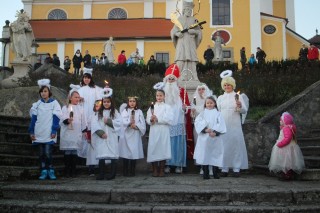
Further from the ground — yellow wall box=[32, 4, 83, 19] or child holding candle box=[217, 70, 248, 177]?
yellow wall box=[32, 4, 83, 19]

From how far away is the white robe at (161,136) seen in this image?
7613 millimetres

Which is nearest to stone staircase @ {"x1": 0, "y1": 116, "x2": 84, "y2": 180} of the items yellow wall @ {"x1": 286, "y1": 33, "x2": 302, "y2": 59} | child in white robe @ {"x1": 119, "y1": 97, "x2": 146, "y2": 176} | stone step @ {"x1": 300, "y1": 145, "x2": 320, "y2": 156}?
child in white robe @ {"x1": 119, "y1": 97, "x2": 146, "y2": 176}

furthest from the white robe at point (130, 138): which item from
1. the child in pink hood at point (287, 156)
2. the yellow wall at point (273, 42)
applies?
the yellow wall at point (273, 42)

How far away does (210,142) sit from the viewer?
7.21 meters

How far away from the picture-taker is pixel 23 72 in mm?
18312

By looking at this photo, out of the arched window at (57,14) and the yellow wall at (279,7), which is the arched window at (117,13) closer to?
the arched window at (57,14)

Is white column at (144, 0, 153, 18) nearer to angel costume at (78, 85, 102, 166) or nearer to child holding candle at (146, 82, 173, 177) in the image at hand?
angel costume at (78, 85, 102, 166)

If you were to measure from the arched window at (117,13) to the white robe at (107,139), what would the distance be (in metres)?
37.8

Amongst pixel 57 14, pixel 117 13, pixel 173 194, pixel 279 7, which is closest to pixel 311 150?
pixel 173 194

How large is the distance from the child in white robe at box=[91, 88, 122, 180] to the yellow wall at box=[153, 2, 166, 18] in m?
36.4

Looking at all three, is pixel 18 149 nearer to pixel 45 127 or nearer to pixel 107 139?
pixel 45 127

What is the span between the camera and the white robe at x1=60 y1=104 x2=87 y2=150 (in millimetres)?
7473

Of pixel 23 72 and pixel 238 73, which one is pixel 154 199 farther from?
pixel 23 72

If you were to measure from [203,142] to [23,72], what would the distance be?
43.9ft
